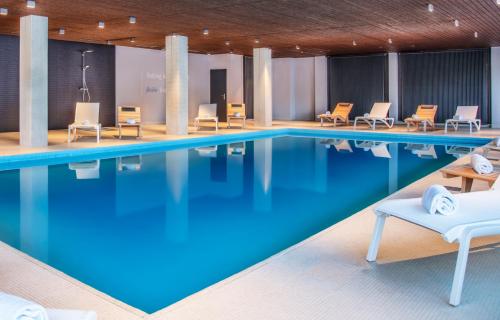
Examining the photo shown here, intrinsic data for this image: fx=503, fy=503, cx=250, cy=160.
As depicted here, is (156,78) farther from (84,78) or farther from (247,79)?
(247,79)

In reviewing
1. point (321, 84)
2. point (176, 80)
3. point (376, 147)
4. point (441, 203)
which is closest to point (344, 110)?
point (321, 84)

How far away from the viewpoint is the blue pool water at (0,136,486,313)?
3.63 metres

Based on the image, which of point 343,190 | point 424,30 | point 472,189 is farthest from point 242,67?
point 472,189

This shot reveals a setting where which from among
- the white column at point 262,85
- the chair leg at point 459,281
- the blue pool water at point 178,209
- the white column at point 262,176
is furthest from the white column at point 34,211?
the white column at point 262,85

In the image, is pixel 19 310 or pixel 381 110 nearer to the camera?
pixel 19 310

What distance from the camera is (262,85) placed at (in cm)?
1542

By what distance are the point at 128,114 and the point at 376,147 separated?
5648 mm

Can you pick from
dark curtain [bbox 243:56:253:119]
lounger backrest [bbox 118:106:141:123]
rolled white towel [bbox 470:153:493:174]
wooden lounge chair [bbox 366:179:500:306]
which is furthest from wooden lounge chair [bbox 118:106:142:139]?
wooden lounge chair [bbox 366:179:500:306]

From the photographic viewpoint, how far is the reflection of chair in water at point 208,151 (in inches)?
388

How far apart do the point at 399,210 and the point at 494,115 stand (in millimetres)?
13829

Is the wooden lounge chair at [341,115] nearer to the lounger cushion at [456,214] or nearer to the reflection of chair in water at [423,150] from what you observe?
the reflection of chair in water at [423,150]

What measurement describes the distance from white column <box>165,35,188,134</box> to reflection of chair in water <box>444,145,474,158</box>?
614cm

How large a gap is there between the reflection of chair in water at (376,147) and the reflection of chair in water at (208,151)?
10.5 ft

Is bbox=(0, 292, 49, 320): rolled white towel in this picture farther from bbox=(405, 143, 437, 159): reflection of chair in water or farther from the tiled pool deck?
bbox=(405, 143, 437, 159): reflection of chair in water
